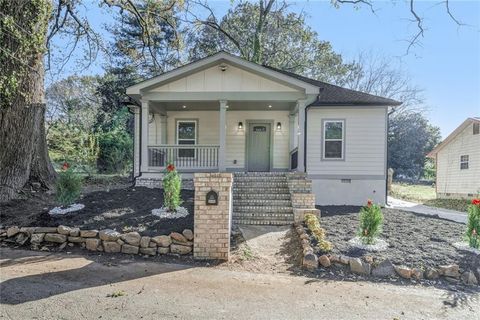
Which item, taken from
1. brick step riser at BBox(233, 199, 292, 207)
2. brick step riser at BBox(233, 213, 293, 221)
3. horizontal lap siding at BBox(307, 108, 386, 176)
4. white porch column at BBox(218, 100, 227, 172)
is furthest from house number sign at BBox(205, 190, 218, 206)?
horizontal lap siding at BBox(307, 108, 386, 176)

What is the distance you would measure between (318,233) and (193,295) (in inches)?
117

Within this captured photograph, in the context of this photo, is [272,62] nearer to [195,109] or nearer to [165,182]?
[195,109]

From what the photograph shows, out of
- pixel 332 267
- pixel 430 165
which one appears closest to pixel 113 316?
pixel 332 267

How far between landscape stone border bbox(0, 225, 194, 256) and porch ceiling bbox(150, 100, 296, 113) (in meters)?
6.03

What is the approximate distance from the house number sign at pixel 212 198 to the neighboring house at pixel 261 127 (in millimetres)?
5278

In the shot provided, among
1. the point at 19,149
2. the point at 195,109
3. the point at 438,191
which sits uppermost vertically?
the point at 195,109

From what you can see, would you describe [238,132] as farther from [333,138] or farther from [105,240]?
[105,240]

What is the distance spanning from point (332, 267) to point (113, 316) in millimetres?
3151

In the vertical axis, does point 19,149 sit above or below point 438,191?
above

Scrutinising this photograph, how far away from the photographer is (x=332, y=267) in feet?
15.8

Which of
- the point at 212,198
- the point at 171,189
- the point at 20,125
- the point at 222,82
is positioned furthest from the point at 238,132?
the point at 212,198

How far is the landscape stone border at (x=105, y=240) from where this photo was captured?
532 centimetres

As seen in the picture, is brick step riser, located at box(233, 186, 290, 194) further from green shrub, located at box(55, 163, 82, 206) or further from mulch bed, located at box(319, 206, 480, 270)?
green shrub, located at box(55, 163, 82, 206)

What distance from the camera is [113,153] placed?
1844 centimetres
